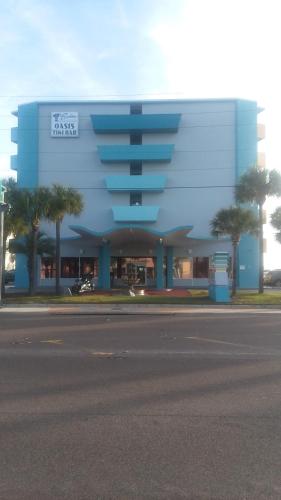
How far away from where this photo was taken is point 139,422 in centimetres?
590

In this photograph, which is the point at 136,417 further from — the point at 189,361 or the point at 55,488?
the point at 189,361

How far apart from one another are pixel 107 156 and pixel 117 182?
2510 mm

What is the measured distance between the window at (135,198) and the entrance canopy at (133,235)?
4.83 metres

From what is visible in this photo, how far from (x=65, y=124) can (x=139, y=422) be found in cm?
4347

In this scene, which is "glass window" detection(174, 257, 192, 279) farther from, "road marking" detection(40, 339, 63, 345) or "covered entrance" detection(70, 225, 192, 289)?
"road marking" detection(40, 339, 63, 345)

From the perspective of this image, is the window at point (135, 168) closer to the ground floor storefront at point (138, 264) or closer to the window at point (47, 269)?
the ground floor storefront at point (138, 264)

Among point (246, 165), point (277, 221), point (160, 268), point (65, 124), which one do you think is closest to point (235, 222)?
point (277, 221)

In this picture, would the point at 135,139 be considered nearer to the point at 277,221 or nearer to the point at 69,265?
the point at 69,265

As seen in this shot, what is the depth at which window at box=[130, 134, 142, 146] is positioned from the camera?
4725cm

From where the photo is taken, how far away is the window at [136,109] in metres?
47.4

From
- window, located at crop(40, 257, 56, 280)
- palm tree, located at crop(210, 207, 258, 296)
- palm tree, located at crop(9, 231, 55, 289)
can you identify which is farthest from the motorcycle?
palm tree, located at crop(210, 207, 258, 296)

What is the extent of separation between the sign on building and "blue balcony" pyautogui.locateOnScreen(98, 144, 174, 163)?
123 inches

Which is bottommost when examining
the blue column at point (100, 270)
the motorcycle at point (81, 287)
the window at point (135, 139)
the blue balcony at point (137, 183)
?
the motorcycle at point (81, 287)

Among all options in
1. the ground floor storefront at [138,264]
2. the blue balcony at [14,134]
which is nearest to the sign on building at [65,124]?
the blue balcony at [14,134]
